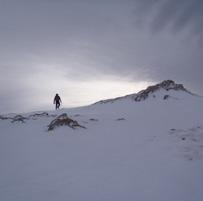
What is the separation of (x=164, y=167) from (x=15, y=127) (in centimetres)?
1207

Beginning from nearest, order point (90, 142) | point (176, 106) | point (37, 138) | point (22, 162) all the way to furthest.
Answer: point (22, 162), point (90, 142), point (37, 138), point (176, 106)

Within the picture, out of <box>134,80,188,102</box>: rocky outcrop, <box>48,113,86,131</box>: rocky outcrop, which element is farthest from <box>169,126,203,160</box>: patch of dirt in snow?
<box>134,80,188,102</box>: rocky outcrop

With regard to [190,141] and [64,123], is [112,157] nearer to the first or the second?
[190,141]

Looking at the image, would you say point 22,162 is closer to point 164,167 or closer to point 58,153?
point 58,153

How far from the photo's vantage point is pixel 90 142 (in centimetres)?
1570

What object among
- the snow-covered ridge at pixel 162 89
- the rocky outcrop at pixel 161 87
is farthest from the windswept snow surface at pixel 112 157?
the rocky outcrop at pixel 161 87

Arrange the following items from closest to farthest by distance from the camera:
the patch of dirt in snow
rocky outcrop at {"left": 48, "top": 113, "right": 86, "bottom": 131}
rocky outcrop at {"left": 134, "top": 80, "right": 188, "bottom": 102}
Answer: the patch of dirt in snow, rocky outcrop at {"left": 48, "top": 113, "right": 86, "bottom": 131}, rocky outcrop at {"left": 134, "top": 80, "right": 188, "bottom": 102}

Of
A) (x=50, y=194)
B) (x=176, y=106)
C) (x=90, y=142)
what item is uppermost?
(x=176, y=106)

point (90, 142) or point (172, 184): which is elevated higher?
point (90, 142)

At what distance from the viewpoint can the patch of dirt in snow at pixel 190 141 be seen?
12.4m

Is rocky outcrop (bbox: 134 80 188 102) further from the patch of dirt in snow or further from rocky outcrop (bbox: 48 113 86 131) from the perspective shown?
the patch of dirt in snow

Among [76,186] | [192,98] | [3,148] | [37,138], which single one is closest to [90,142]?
[37,138]

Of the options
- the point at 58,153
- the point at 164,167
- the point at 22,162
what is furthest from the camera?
the point at 58,153

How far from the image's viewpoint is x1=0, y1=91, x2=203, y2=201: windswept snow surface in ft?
32.3
